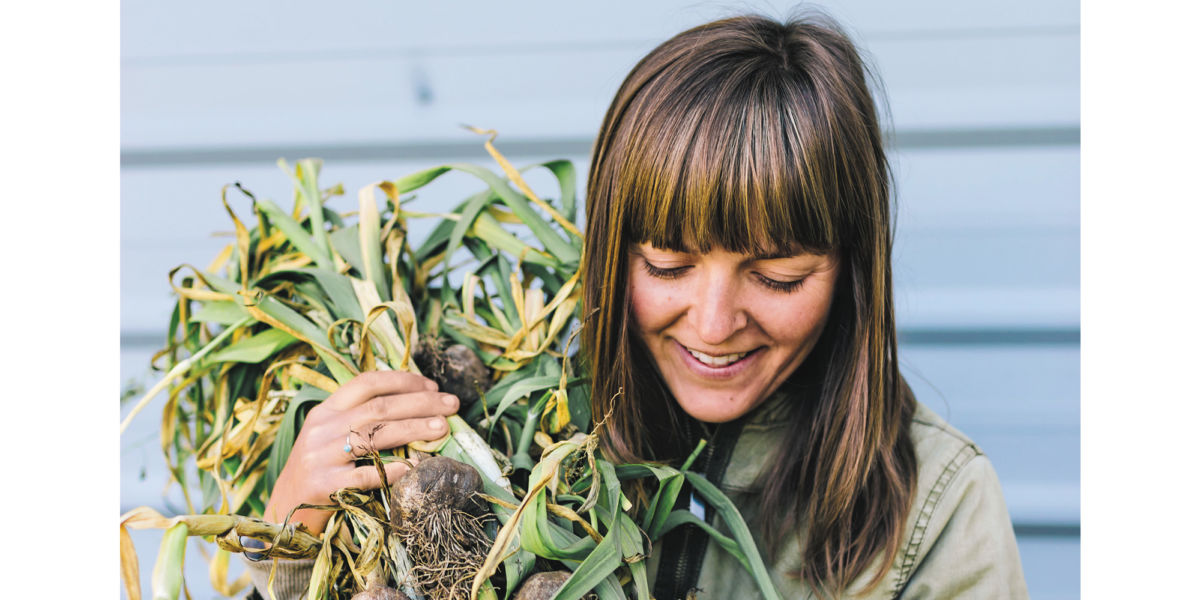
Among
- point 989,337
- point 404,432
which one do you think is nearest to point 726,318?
point 404,432

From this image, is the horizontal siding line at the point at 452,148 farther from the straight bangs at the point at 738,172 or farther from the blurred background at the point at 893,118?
the straight bangs at the point at 738,172

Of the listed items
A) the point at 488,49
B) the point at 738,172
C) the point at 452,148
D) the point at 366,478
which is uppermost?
the point at 488,49

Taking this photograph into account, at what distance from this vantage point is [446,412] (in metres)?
0.87

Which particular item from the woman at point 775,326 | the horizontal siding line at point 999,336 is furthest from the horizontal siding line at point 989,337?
the woman at point 775,326

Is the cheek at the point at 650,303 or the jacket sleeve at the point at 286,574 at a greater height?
the cheek at the point at 650,303

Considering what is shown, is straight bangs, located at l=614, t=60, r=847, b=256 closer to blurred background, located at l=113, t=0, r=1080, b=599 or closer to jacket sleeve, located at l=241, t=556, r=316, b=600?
jacket sleeve, located at l=241, t=556, r=316, b=600

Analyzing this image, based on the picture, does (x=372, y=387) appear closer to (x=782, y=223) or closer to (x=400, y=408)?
(x=400, y=408)

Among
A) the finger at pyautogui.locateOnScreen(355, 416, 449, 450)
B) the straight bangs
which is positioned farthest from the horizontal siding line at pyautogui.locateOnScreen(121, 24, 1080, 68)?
the finger at pyautogui.locateOnScreen(355, 416, 449, 450)

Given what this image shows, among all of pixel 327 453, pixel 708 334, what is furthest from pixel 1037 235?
pixel 327 453

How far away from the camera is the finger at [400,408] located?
85 centimetres

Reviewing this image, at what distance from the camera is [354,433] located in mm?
828

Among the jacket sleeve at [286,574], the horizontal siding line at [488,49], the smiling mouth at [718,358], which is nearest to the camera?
the jacket sleeve at [286,574]

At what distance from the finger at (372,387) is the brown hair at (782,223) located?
227mm

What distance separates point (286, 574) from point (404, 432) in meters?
0.20
